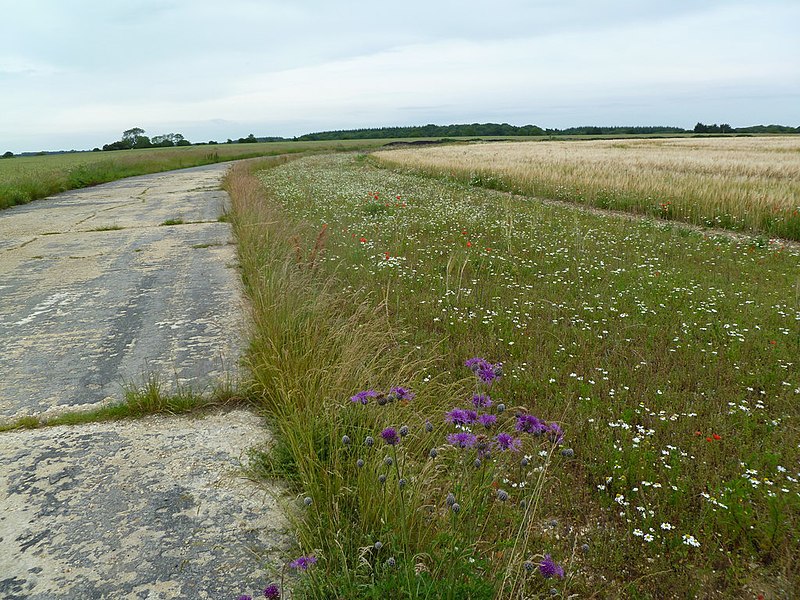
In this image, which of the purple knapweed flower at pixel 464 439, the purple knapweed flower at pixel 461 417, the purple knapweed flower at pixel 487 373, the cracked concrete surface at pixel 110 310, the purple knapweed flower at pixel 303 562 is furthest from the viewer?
the cracked concrete surface at pixel 110 310

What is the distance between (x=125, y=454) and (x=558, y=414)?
2952 millimetres

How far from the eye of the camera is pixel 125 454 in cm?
304

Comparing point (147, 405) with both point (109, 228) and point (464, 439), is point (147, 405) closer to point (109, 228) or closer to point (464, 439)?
point (464, 439)

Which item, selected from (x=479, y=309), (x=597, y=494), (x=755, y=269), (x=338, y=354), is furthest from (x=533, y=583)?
(x=755, y=269)

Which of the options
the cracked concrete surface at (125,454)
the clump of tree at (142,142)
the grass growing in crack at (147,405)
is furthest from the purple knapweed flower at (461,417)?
the clump of tree at (142,142)

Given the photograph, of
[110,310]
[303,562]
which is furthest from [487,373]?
[110,310]

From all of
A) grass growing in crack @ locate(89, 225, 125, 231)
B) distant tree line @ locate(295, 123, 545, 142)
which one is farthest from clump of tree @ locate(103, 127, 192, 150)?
grass growing in crack @ locate(89, 225, 125, 231)

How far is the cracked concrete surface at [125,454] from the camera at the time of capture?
219 centimetres

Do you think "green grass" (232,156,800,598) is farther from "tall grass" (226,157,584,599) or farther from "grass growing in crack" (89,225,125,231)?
"grass growing in crack" (89,225,125,231)

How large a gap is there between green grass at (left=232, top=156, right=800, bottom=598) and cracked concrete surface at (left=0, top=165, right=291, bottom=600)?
13.5 inches

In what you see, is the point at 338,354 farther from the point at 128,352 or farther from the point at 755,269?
the point at 755,269

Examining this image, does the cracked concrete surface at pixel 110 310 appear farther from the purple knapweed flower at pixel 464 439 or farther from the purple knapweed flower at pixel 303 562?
the purple knapweed flower at pixel 464 439

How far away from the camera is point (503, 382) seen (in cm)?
423

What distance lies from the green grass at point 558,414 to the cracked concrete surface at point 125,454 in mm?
343
